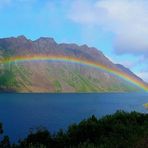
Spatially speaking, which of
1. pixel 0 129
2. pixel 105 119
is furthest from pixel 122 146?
pixel 105 119

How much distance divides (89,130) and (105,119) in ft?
14.9

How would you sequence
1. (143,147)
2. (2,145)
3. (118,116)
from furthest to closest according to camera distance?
(118,116) < (2,145) < (143,147)

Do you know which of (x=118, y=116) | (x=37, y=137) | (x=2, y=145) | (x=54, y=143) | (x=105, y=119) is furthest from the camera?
(x=118, y=116)

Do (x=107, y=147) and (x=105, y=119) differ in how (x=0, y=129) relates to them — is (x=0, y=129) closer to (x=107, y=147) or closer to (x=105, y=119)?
(x=107, y=147)

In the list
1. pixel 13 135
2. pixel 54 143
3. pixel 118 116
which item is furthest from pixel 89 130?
pixel 13 135

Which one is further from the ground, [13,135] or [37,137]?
[37,137]

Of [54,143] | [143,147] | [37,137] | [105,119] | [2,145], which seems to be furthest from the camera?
[105,119]

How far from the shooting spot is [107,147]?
49.7 feet

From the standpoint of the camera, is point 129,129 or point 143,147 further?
point 129,129

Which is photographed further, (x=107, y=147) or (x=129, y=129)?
(x=129, y=129)

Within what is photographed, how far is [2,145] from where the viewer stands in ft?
60.0

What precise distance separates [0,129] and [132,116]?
13.8 metres

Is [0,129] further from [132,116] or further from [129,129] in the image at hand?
[132,116]

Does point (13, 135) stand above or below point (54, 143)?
below
